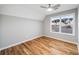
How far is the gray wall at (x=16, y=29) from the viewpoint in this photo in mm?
1241

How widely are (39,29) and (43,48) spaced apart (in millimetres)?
345

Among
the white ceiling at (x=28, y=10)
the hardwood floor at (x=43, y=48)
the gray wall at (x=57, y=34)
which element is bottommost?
the hardwood floor at (x=43, y=48)

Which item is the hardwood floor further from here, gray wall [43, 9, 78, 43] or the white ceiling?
the white ceiling

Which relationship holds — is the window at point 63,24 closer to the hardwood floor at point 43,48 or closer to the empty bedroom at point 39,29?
the empty bedroom at point 39,29

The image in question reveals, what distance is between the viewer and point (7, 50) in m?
1.21

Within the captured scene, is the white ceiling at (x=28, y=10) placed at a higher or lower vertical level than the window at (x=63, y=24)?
higher

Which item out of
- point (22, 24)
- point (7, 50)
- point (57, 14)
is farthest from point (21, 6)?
point (7, 50)

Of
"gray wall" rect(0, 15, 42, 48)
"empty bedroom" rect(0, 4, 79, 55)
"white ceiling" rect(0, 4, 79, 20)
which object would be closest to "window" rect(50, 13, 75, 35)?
"empty bedroom" rect(0, 4, 79, 55)

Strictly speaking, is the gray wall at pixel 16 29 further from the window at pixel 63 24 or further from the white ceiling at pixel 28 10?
the window at pixel 63 24

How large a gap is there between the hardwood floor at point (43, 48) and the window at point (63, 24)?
194 millimetres

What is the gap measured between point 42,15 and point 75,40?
69 centimetres

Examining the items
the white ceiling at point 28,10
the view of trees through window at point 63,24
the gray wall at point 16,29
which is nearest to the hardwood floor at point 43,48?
the gray wall at point 16,29

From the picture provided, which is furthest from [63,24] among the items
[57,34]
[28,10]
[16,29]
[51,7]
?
[16,29]
